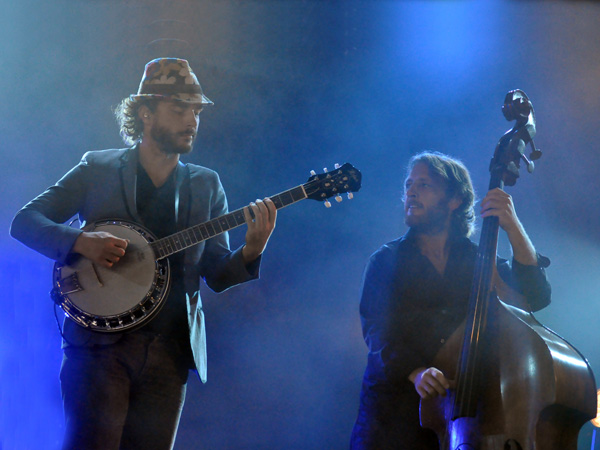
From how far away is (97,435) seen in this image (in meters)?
2.27

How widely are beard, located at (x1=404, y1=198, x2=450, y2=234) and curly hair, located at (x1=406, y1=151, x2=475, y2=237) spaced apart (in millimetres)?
45

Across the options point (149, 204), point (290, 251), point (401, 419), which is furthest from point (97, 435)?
point (290, 251)

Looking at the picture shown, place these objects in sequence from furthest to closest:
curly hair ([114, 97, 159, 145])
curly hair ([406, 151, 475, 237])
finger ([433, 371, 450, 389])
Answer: curly hair ([114, 97, 159, 145]), curly hair ([406, 151, 475, 237]), finger ([433, 371, 450, 389])

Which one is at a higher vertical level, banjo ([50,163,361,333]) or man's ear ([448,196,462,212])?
man's ear ([448,196,462,212])

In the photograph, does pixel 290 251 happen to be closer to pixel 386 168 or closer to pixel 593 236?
pixel 386 168

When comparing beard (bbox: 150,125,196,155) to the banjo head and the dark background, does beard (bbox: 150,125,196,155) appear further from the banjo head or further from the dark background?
the dark background

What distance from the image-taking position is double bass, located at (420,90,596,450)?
189cm

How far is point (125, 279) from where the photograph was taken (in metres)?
2.56

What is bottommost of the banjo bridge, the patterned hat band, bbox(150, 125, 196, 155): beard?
the banjo bridge

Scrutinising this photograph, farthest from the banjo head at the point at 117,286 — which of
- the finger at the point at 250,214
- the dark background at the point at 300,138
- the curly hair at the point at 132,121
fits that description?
the dark background at the point at 300,138

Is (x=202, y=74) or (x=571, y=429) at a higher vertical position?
(x=202, y=74)

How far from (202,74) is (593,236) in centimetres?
272

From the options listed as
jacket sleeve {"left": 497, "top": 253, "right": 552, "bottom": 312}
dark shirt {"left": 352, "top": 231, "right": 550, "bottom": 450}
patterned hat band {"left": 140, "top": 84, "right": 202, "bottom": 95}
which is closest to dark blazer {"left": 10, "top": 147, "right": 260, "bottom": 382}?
patterned hat band {"left": 140, "top": 84, "right": 202, "bottom": 95}

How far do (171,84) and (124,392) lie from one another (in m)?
1.41
